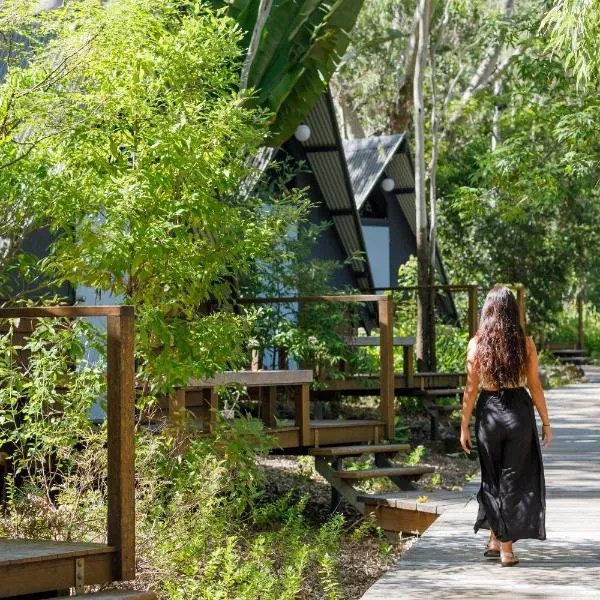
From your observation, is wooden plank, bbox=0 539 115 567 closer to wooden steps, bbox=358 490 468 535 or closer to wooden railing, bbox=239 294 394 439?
wooden steps, bbox=358 490 468 535

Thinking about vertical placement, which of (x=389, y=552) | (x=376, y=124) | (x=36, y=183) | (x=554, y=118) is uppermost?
(x=376, y=124)

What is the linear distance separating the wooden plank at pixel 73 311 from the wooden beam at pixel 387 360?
20.8 ft

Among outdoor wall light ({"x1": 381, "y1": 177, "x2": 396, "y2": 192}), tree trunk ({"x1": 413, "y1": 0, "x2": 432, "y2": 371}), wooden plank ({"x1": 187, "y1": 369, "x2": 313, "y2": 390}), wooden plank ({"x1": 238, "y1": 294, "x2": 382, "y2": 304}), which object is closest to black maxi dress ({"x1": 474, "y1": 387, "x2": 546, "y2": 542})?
wooden plank ({"x1": 187, "y1": 369, "x2": 313, "y2": 390})

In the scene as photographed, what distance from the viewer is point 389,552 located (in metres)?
10.5

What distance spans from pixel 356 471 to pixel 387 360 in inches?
56.2

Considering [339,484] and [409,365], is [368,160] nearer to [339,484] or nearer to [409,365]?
[409,365]

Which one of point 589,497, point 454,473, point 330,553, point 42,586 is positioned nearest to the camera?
point 42,586

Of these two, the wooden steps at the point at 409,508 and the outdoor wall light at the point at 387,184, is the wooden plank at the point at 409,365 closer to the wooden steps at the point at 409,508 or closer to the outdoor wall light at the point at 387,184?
the wooden steps at the point at 409,508

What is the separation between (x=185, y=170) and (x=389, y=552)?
376cm

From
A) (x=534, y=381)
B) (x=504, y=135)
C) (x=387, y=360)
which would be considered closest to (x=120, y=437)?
(x=534, y=381)

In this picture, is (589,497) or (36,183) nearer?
(36,183)

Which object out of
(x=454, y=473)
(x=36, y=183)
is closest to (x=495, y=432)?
(x=36, y=183)

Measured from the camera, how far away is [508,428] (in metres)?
8.00

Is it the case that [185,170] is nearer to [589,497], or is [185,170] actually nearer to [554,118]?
[589,497]
